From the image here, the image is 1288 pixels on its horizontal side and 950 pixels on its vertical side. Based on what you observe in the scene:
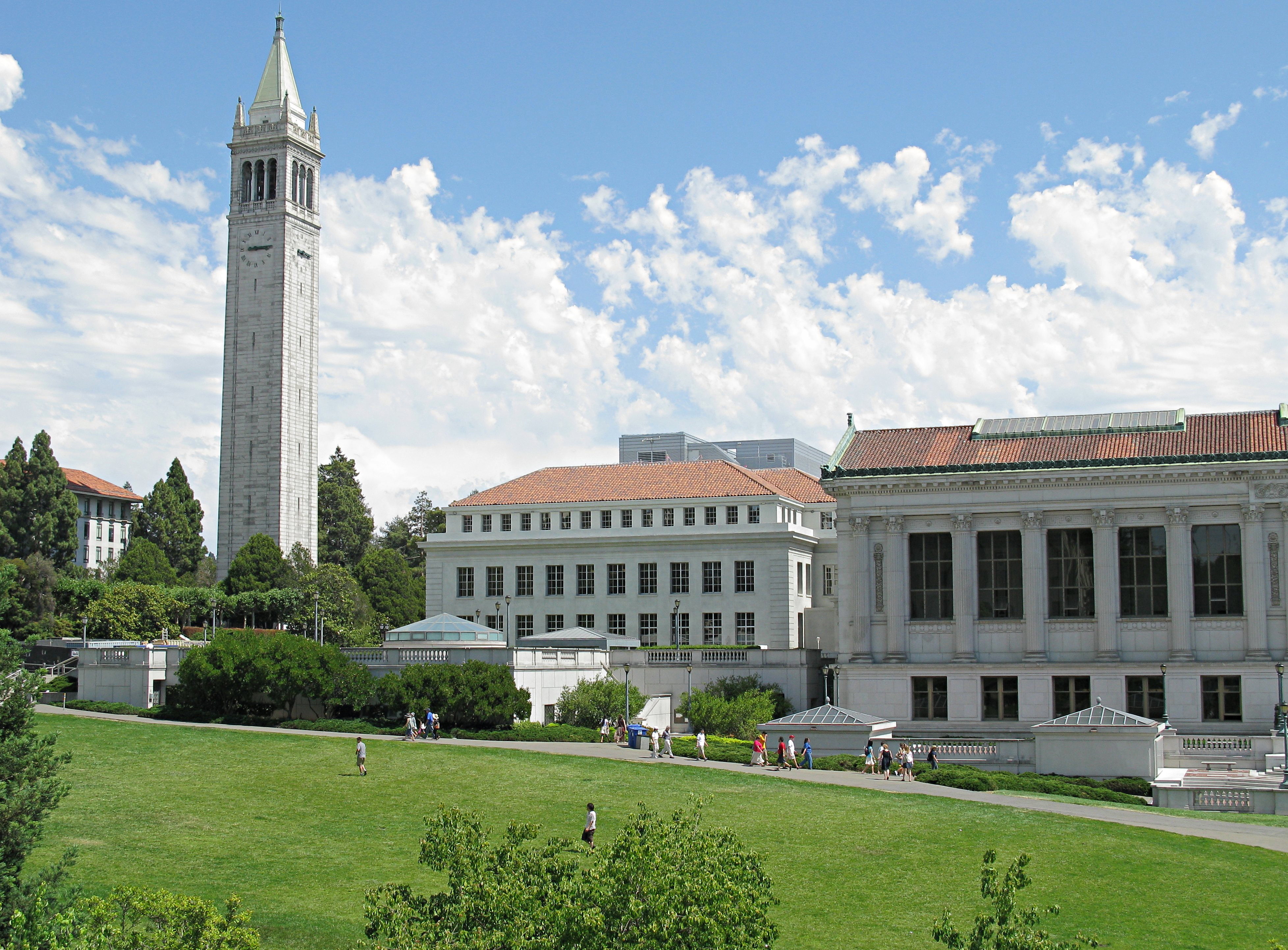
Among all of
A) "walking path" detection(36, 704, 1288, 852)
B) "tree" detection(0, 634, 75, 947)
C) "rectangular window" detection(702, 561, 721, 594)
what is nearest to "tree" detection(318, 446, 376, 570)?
"rectangular window" detection(702, 561, 721, 594)

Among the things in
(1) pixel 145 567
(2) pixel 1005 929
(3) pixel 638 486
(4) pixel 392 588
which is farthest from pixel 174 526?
(2) pixel 1005 929

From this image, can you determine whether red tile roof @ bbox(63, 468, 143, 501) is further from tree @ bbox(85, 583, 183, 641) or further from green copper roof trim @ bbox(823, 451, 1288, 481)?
green copper roof trim @ bbox(823, 451, 1288, 481)

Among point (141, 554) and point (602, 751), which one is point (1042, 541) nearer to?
point (602, 751)

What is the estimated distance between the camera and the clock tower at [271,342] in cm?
12544

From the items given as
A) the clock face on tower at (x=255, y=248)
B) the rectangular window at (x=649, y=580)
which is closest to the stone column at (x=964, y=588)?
the rectangular window at (x=649, y=580)

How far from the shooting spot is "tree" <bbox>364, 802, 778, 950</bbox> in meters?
16.8

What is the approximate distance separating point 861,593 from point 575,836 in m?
34.3

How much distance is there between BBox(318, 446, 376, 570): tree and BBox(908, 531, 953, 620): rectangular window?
85183mm

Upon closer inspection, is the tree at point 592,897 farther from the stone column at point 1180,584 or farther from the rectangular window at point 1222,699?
the rectangular window at point 1222,699

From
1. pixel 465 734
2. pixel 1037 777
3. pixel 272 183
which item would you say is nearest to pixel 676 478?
pixel 465 734

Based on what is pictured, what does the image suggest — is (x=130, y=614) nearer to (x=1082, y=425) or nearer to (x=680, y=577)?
(x=680, y=577)

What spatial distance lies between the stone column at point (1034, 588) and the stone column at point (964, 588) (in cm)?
244

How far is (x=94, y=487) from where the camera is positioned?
15900cm

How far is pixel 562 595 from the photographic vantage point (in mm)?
89250
